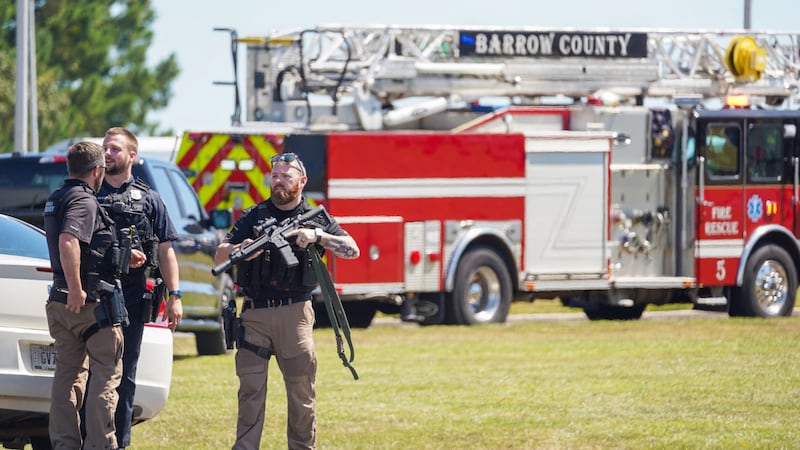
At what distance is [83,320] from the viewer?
29.1 ft

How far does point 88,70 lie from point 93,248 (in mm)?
58490

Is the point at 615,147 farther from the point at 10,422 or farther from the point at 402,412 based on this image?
the point at 10,422

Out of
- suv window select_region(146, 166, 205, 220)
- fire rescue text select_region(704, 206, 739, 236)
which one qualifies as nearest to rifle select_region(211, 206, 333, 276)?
suv window select_region(146, 166, 205, 220)

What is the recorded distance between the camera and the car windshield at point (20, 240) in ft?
30.7

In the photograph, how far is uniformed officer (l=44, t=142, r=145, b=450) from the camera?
8.82 metres

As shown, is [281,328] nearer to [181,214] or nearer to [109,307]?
[109,307]

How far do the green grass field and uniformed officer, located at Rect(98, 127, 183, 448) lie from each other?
1.44m

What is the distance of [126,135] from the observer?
9.41m

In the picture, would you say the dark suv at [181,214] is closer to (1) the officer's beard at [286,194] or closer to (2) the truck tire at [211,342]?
(2) the truck tire at [211,342]

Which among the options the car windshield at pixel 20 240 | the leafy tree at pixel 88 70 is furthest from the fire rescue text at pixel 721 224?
the leafy tree at pixel 88 70

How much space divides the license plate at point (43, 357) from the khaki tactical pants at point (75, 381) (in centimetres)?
19

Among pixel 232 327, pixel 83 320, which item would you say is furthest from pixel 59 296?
pixel 232 327

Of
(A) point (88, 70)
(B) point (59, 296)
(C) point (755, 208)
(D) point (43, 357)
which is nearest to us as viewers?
(B) point (59, 296)

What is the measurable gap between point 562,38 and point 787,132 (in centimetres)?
287
